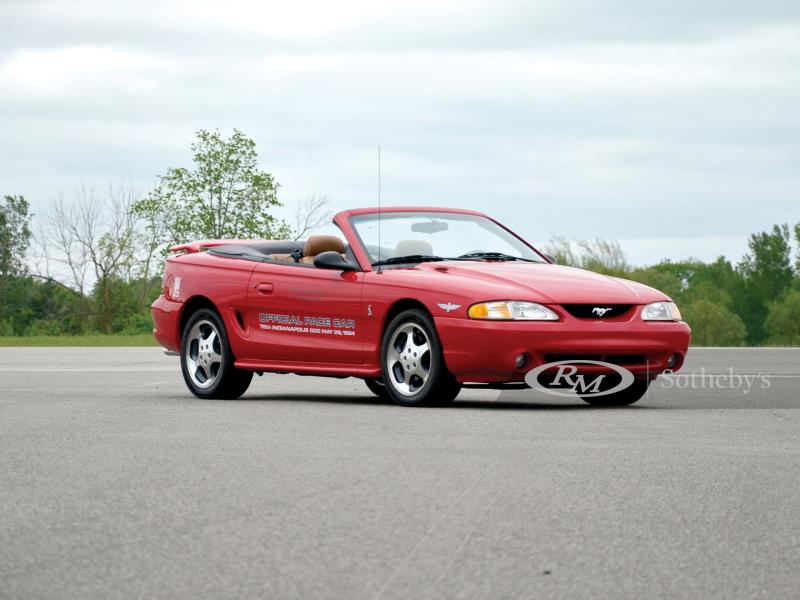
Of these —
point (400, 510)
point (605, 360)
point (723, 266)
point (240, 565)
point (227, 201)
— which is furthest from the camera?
point (723, 266)

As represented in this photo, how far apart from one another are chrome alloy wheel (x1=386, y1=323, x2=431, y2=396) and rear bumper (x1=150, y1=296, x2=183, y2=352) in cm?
266

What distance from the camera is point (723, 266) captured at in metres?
143

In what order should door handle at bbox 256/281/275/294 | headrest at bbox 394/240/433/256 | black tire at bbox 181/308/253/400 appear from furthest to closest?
black tire at bbox 181/308/253/400 < door handle at bbox 256/281/275/294 < headrest at bbox 394/240/433/256

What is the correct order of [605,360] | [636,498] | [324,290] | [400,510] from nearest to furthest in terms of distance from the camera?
[400,510], [636,498], [605,360], [324,290]

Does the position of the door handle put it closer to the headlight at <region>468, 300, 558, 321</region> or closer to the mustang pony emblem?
the mustang pony emblem

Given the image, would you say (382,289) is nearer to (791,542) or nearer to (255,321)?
(255,321)

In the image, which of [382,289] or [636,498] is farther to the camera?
[382,289]

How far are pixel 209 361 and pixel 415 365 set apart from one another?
96.9 inches

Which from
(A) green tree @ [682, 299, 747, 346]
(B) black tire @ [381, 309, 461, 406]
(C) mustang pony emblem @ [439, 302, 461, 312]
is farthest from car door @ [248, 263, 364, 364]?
(A) green tree @ [682, 299, 747, 346]

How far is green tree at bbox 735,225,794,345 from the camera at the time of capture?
442ft

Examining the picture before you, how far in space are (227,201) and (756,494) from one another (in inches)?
2188

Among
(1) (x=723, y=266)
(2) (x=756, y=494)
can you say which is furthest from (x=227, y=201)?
(1) (x=723, y=266)

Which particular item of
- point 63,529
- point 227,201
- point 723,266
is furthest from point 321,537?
point 723,266

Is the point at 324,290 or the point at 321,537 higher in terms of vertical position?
the point at 324,290
